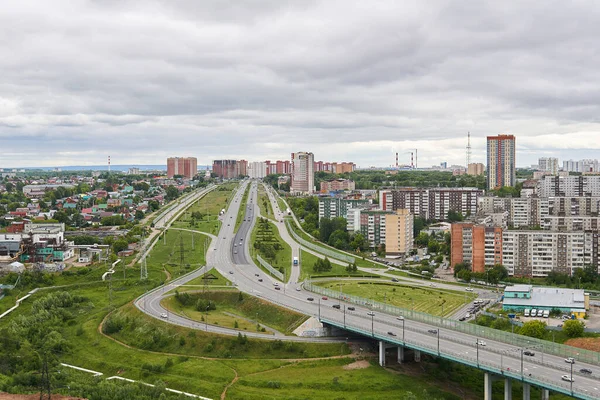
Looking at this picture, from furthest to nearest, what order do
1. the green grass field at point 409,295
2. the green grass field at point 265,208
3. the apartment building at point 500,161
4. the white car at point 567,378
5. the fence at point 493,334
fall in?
the apartment building at point 500,161, the green grass field at point 265,208, the green grass field at point 409,295, the fence at point 493,334, the white car at point 567,378

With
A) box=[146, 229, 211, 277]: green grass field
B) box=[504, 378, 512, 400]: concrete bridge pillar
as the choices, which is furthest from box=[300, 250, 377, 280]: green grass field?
box=[504, 378, 512, 400]: concrete bridge pillar

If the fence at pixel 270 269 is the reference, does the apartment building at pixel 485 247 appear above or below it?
above

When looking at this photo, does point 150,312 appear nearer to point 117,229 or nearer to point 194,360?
point 194,360

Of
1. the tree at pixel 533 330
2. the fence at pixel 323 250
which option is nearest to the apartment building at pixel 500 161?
the fence at pixel 323 250

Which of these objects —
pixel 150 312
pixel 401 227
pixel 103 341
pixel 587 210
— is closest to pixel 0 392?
pixel 103 341

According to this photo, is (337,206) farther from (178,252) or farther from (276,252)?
(178,252)

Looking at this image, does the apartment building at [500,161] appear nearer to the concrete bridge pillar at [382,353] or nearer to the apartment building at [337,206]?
the apartment building at [337,206]
